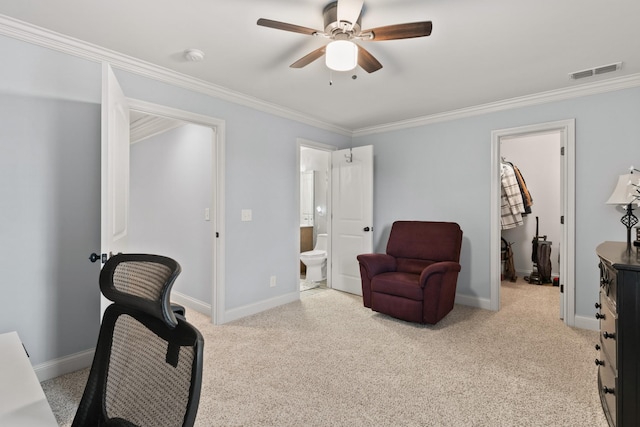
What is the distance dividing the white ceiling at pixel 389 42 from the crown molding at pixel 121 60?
7 centimetres

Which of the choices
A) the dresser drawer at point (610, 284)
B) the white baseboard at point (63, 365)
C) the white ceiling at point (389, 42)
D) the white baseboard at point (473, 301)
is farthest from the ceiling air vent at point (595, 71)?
the white baseboard at point (63, 365)

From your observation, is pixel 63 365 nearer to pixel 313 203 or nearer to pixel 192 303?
pixel 192 303

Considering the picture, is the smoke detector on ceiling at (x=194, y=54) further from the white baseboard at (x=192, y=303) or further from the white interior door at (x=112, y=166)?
the white baseboard at (x=192, y=303)

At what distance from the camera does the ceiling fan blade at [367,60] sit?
2.13 m

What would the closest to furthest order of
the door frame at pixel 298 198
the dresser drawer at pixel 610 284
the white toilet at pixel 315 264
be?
the dresser drawer at pixel 610 284 < the door frame at pixel 298 198 < the white toilet at pixel 315 264

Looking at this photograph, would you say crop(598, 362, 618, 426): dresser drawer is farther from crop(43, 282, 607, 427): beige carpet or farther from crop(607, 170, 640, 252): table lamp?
crop(607, 170, 640, 252): table lamp

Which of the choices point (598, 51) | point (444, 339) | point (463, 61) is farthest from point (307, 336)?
point (598, 51)

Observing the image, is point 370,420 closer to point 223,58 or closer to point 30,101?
point 223,58

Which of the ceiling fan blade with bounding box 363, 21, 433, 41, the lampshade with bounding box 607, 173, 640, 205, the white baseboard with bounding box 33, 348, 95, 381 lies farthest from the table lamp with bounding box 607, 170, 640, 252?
the white baseboard with bounding box 33, 348, 95, 381

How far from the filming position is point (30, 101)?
7.20ft

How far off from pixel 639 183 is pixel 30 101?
14.9ft

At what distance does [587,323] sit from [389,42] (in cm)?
318

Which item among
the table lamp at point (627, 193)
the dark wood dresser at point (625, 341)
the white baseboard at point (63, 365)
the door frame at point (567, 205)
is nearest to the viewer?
the dark wood dresser at point (625, 341)

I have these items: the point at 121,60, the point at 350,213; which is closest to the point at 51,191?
the point at 121,60
